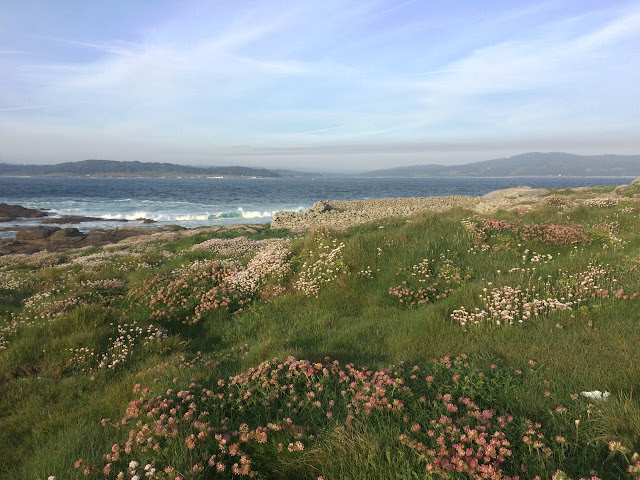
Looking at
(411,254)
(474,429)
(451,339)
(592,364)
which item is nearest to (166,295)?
(411,254)

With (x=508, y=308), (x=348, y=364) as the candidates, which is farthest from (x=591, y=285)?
(x=348, y=364)

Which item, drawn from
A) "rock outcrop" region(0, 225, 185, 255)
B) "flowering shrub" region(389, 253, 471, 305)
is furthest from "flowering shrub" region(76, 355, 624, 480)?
"rock outcrop" region(0, 225, 185, 255)

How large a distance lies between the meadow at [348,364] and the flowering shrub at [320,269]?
0.05 meters

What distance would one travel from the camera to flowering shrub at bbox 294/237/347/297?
8.91 metres

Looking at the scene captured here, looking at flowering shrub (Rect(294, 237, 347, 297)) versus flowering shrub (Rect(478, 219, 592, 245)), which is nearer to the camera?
flowering shrub (Rect(294, 237, 347, 297))

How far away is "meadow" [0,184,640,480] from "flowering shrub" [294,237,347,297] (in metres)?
0.05

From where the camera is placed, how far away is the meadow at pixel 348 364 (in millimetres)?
3277

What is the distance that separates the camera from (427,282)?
326 inches

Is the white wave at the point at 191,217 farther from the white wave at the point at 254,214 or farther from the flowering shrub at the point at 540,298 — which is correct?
the flowering shrub at the point at 540,298

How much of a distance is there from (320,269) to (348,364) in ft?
14.7

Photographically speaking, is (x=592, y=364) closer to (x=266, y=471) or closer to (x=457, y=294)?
(x=457, y=294)

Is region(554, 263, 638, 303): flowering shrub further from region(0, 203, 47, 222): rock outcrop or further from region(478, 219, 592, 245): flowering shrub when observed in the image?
region(0, 203, 47, 222): rock outcrop

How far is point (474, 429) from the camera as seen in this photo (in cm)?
335

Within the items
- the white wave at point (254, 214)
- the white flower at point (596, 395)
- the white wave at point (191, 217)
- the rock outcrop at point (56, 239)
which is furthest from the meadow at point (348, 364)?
the white wave at point (254, 214)
